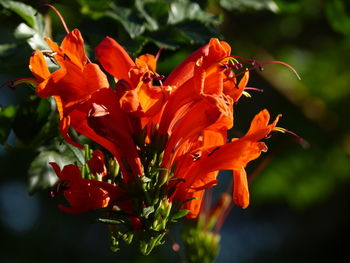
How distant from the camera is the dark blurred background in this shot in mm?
2410

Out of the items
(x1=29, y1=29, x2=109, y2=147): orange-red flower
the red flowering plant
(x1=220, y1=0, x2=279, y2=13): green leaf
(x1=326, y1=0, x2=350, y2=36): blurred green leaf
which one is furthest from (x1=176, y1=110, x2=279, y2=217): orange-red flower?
(x1=326, y1=0, x2=350, y2=36): blurred green leaf

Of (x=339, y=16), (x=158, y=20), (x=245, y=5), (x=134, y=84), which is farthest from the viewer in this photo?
(x=339, y=16)

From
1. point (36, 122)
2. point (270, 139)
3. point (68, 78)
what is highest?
point (68, 78)

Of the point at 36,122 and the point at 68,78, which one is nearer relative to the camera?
the point at 68,78

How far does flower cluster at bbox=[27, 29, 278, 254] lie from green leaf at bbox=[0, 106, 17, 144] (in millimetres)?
426

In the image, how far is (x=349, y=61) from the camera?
550 centimetres

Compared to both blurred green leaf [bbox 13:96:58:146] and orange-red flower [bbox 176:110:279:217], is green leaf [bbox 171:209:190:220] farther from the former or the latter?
blurred green leaf [bbox 13:96:58:146]

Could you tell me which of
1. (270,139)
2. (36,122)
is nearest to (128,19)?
(36,122)

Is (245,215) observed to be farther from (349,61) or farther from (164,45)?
(164,45)

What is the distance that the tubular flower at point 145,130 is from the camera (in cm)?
179

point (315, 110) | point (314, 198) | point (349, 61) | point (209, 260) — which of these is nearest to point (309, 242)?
point (314, 198)

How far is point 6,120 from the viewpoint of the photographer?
7.41 ft

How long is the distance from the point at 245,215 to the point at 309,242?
1.62m

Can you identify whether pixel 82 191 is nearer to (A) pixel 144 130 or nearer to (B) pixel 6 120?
(A) pixel 144 130
